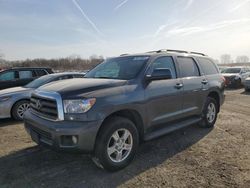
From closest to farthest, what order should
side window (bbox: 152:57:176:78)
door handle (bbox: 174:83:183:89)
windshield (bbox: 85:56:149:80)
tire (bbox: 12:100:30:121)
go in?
1. windshield (bbox: 85:56:149:80)
2. side window (bbox: 152:57:176:78)
3. door handle (bbox: 174:83:183:89)
4. tire (bbox: 12:100:30:121)

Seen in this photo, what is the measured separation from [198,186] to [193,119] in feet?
7.70

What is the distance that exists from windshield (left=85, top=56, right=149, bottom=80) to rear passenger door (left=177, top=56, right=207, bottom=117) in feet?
3.67

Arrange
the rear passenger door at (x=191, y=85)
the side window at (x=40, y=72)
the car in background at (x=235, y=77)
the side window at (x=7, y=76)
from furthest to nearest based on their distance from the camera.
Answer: the car in background at (x=235, y=77) → the side window at (x=40, y=72) → the side window at (x=7, y=76) → the rear passenger door at (x=191, y=85)

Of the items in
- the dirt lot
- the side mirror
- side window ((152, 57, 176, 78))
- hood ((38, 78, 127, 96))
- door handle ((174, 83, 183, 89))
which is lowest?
the dirt lot

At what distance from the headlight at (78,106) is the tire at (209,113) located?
11.7 ft

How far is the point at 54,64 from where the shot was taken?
54.5m

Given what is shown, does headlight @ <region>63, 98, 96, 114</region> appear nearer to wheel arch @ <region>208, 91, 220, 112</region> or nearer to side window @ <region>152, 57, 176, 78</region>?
side window @ <region>152, 57, 176, 78</region>

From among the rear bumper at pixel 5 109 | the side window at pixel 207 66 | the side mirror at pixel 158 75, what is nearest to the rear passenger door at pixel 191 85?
the side window at pixel 207 66

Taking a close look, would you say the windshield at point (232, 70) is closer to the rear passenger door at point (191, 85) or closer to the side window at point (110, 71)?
the rear passenger door at point (191, 85)

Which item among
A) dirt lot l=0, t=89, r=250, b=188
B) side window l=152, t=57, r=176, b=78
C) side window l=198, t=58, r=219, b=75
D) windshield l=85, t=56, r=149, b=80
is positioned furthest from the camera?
side window l=198, t=58, r=219, b=75

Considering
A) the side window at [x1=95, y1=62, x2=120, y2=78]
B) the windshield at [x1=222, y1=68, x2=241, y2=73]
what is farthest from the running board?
the windshield at [x1=222, y1=68, x2=241, y2=73]

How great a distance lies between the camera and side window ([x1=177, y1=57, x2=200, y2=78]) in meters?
5.12

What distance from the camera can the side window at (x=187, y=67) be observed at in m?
5.12

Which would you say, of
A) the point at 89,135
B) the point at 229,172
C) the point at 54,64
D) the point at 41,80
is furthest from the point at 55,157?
the point at 54,64
